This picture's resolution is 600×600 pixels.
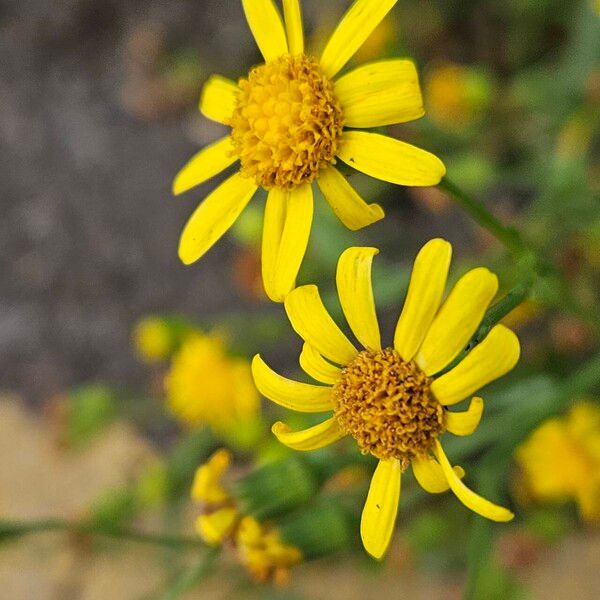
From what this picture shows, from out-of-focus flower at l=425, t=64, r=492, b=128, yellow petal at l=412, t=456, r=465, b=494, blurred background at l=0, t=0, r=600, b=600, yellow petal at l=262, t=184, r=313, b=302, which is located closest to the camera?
yellow petal at l=412, t=456, r=465, b=494

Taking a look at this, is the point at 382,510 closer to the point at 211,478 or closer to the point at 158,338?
the point at 211,478

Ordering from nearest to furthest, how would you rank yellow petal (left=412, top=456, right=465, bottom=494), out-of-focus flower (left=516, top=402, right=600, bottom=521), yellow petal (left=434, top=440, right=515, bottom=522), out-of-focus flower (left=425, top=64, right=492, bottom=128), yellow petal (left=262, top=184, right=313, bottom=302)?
yellow petal (left=434, top=440, right=515, bottom=522)
yellow petal (left=412, top=456, right=465, bottom=494)
yellow petal (left=262, top=184, right=313, bottom=302)
out-of-focus flower (left=516, top=402, right=600, bottom=521)
out-of-focus flower (left=425, top=64, right=492, bottom=128)

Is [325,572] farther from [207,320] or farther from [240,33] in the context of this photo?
[240,33]

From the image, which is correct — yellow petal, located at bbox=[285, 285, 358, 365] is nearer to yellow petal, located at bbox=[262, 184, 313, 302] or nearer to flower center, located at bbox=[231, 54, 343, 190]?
yellow petal, located at bbox=[262, 184, 313, 302]

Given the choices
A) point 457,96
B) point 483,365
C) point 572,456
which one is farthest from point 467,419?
point 457,96

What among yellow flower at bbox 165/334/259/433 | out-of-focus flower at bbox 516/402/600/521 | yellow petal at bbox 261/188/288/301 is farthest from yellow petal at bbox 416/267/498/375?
yellow flower at bbox 165/334/259/433

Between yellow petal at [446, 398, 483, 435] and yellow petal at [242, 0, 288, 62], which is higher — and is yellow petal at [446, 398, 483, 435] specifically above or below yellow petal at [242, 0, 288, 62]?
below
